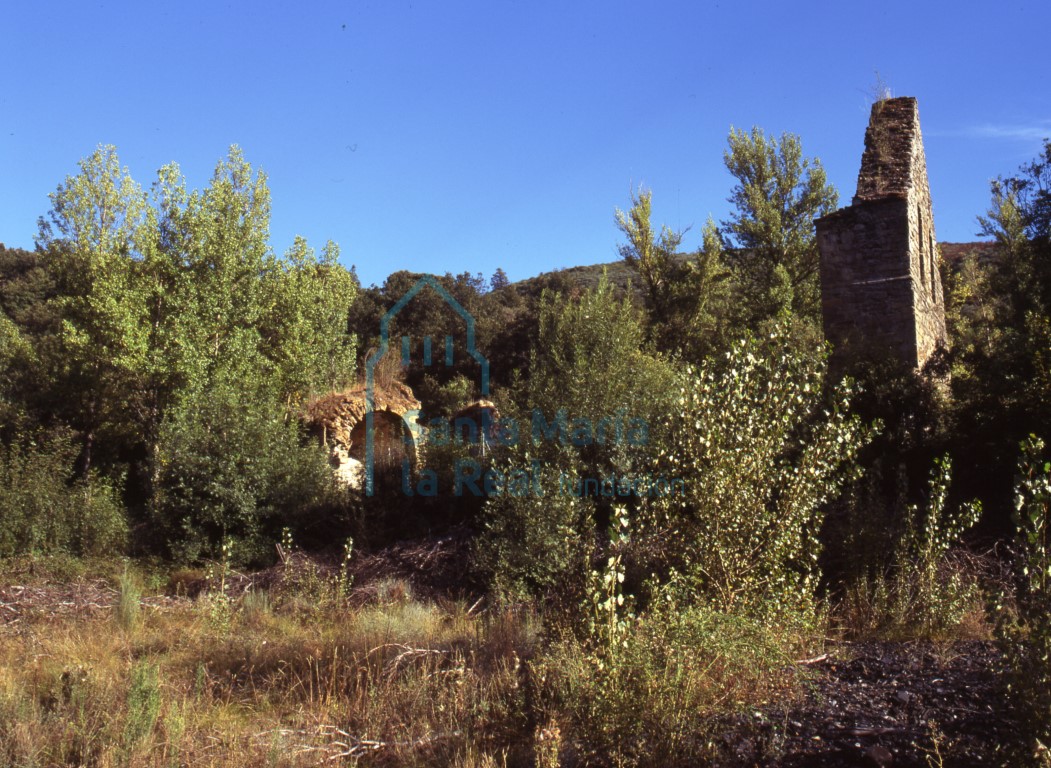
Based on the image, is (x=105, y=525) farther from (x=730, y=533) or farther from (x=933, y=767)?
(x=933, y=767)

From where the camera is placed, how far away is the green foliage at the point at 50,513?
1438 cm

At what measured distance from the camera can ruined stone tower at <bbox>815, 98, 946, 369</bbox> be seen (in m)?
13.4

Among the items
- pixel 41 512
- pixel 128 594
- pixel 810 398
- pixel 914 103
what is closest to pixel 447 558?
pixel 128 594

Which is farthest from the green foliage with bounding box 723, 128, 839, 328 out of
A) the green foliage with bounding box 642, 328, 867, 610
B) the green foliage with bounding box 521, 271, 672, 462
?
the green foliage with bounding box 642, 328, 867, 610

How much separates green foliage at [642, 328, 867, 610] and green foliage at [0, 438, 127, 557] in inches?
479

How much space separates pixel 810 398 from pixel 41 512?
44.4 ft

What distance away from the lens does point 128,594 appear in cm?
942

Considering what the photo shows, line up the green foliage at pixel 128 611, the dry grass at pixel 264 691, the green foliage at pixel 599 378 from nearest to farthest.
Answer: the dry grass at pixel 264 691, the green foliage at pixel 128 611, the green foliage at pixel 599 378

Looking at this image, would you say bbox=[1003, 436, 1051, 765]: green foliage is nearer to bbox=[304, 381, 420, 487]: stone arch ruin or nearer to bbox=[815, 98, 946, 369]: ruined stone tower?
bbox=[815, 98, 946, 369]: ruined stone tower

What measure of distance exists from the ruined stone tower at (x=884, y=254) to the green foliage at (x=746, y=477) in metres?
7.16

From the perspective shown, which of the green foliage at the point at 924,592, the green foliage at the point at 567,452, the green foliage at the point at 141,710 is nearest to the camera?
the green foliage at the point at 141,710

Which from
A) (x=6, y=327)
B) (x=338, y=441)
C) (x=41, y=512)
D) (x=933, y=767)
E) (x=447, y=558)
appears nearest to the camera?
(x=933, y=767)

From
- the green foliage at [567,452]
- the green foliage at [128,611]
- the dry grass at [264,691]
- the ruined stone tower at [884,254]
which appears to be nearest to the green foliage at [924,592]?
the green foliage at [567,452]

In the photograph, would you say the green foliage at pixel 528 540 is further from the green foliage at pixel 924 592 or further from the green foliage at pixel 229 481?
the green foliage at pixel 229 481
